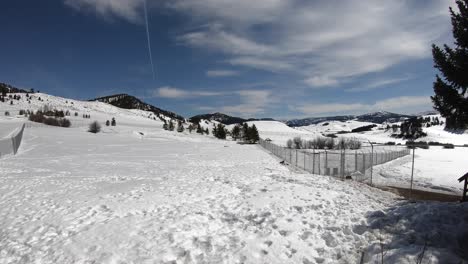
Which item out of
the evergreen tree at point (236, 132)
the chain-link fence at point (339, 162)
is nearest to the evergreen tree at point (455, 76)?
the chain-link fence at point (339, 162)

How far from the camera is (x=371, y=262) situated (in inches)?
239

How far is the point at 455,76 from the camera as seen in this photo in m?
9.49

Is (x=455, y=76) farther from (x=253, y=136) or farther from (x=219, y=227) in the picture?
(x=253, y=136)

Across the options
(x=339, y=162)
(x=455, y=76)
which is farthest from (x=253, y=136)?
(x=455, y=76)

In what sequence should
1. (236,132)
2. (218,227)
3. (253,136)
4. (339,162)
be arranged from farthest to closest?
1. (236,132)
2. (253,136)
3. (339,162)
4. (218,227)

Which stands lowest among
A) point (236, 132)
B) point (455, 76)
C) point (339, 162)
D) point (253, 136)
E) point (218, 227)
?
point (339, 162)

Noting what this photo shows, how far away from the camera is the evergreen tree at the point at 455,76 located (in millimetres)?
9117

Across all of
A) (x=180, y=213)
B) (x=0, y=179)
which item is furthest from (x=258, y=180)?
(x=0, y=179)

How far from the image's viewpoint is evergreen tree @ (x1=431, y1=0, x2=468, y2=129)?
29.9 feet

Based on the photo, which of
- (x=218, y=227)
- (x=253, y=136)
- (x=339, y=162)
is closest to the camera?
(x=218, y=227)

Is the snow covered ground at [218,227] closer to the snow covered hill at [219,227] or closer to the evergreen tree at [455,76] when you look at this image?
the snow covered hill at [219,227]

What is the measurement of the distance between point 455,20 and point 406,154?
63.2m

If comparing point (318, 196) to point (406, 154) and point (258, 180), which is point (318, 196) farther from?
point (406, 154)

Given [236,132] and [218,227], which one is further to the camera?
[236,132]
